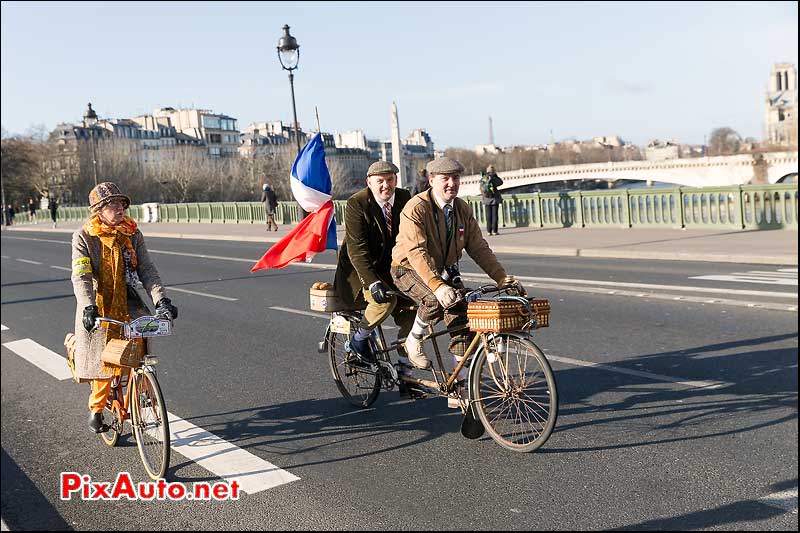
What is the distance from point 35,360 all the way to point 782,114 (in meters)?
194

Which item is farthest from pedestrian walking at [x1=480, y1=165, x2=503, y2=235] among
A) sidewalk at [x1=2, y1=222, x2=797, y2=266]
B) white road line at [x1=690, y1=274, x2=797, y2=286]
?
white road line at [x1=690, y1=274, x2=797, y2=286]

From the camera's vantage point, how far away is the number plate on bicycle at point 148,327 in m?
5.15

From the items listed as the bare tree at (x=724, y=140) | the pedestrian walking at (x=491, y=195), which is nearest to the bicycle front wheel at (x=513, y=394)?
the pedestrian walking at (x=491, y=195)

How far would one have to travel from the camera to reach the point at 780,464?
4.63 meters

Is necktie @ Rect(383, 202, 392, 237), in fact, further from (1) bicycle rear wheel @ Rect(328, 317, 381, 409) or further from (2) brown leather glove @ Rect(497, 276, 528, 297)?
(2) brown leather glove @ Rect(497, 276, 528, 297)

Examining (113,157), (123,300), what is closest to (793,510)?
(123,300)

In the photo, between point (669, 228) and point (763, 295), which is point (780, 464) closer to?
point (763, 295)

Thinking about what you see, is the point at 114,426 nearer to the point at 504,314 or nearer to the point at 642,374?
the point at 504,314

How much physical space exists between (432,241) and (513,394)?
1.08 meters

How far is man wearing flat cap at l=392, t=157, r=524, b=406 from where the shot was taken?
17.3 ft

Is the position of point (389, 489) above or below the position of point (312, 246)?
below

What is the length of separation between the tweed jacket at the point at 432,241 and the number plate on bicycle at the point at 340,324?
0.90 metres

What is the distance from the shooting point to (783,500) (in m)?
4.12

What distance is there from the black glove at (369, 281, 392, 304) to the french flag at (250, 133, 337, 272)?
4.67 ft
